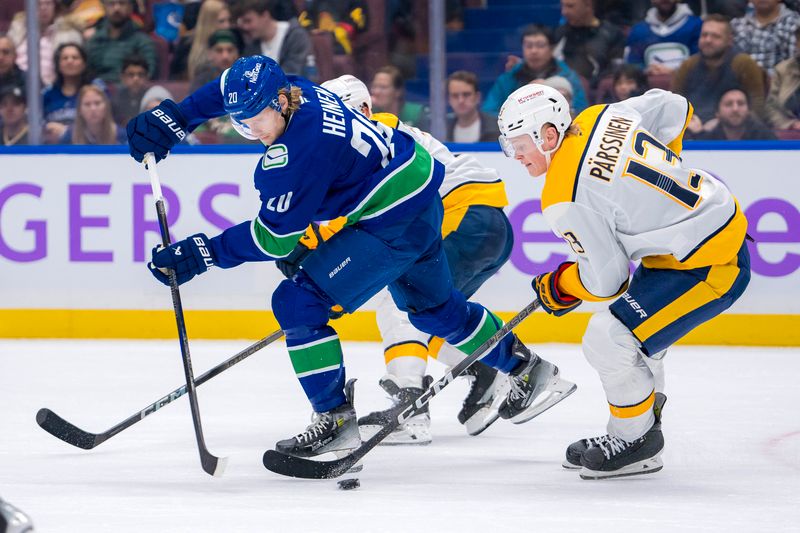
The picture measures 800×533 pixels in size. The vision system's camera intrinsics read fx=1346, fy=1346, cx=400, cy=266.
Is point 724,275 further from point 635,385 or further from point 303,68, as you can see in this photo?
point 303,68

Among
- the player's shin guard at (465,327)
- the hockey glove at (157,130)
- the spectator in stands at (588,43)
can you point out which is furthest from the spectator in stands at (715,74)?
the hockey glove at (157,130)

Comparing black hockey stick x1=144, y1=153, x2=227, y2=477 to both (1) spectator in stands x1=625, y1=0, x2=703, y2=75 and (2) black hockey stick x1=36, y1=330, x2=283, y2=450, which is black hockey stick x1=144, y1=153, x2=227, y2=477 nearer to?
(2) black hockey stick x1=36, y1=330, x2=283, y2=450

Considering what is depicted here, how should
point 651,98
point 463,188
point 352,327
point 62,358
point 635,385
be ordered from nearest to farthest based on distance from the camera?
point 635,385, point 651,98, point 463,188, point 62,358, point 352,327

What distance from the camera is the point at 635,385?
3549 mm

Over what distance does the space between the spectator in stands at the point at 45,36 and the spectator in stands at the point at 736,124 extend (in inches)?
123

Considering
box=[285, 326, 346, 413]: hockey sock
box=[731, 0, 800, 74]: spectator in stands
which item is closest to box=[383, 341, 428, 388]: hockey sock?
box=[285, 326, 346, 413]: hockey sock

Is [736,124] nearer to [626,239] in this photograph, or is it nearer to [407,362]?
[407,362]

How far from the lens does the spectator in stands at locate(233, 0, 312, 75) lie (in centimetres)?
646

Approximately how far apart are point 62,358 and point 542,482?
290 centimetres

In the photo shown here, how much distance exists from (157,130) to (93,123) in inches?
107

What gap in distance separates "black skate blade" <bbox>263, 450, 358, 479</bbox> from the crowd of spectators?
297 cm

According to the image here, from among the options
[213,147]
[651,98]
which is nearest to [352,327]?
[213,147]

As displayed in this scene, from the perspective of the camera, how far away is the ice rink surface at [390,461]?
10.3 feet

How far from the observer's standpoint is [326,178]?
348 cm
